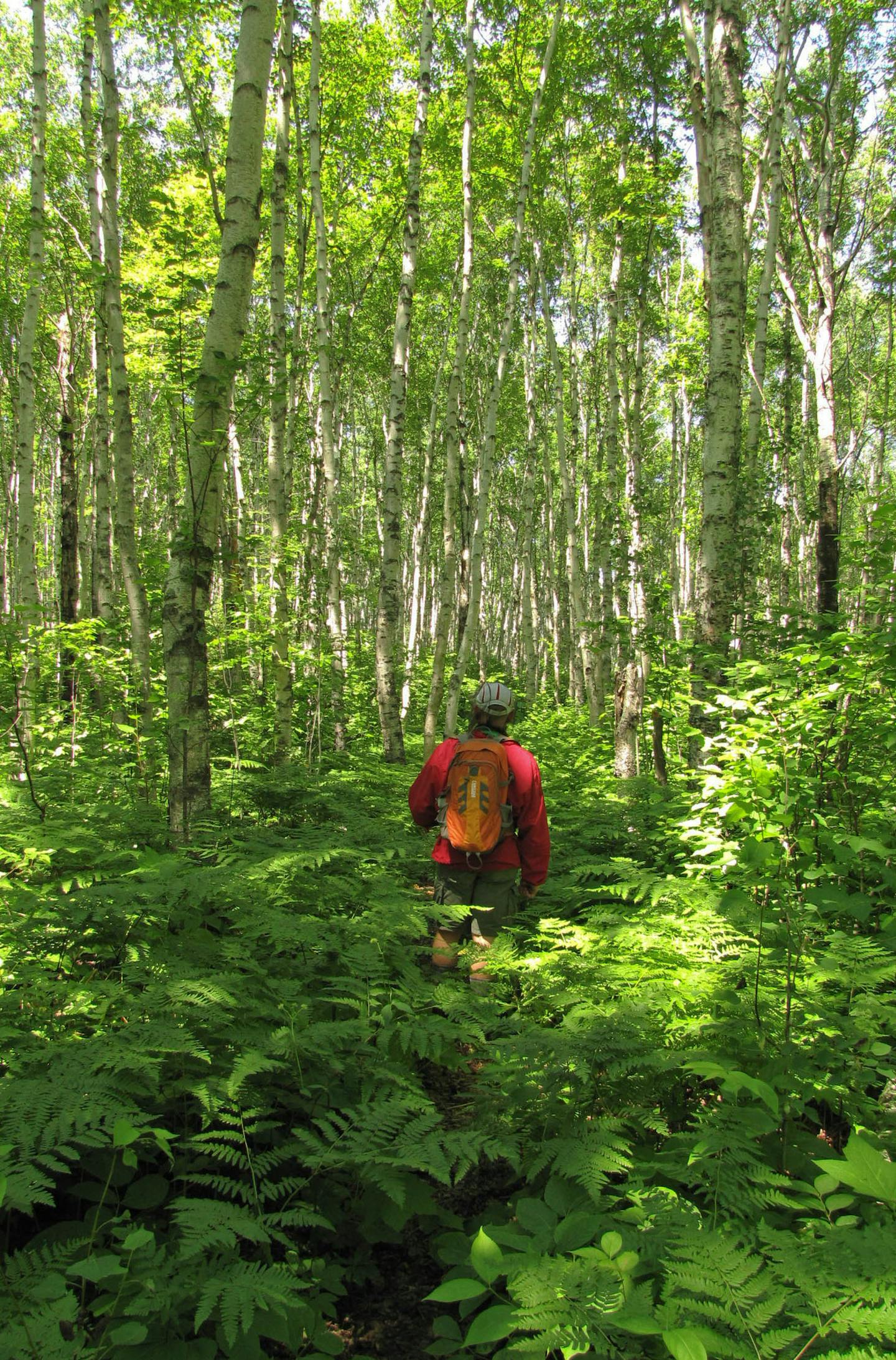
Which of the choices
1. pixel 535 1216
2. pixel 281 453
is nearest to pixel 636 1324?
pixel 535 1216

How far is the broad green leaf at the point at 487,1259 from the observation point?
1.66m

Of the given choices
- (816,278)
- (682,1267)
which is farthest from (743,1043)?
(816,278)

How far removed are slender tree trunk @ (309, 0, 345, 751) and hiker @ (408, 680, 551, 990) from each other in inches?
205

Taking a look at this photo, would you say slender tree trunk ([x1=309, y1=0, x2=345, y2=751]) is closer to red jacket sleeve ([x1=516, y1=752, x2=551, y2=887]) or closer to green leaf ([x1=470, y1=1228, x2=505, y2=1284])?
red jacket sleeve ([x1=516, y1=752, x2=551, y2=887])

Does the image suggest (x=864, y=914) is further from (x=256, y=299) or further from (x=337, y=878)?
(x=256, y=299)

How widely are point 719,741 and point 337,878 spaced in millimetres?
2326

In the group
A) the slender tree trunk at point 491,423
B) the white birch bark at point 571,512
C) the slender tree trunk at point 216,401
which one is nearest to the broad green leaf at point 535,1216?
the slender tree trunk at point 216,401

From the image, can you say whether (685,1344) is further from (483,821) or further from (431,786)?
(431,786)

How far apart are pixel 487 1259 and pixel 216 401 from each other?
13.3ft

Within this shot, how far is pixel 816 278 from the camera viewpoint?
1052cm

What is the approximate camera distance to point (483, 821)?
A: 3.88 m

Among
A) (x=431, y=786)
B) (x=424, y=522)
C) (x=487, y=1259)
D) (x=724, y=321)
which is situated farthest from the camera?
(x=424, y=522)

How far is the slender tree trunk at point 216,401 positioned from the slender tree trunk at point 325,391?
4.92 metres

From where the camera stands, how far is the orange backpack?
3877mm
